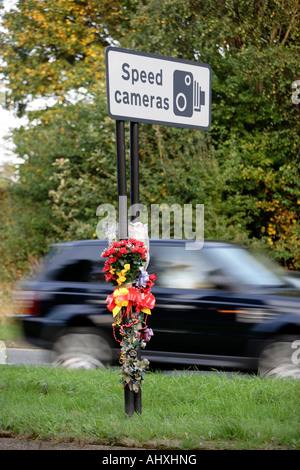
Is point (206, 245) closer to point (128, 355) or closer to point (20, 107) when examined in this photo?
point (128, 355)

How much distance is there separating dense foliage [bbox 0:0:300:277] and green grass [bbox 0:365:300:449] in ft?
23.1

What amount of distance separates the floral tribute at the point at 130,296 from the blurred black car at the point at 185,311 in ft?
6.53

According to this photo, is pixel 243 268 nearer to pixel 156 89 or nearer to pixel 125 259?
pixel 125 259

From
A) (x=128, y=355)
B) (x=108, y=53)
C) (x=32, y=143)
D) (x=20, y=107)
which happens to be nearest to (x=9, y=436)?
(x=128, y=355)

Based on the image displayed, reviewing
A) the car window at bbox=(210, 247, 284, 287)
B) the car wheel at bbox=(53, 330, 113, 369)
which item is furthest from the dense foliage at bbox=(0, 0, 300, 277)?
the car wheel at bbox=(53, 330, 113, 369)

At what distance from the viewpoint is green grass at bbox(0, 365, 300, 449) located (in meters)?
4.41

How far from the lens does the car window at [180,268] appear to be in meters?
6.95

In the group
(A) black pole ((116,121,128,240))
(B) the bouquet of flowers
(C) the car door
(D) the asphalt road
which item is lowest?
(D) the asphalt road

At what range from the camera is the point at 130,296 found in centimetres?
474

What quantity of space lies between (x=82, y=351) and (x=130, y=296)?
2.61 meters

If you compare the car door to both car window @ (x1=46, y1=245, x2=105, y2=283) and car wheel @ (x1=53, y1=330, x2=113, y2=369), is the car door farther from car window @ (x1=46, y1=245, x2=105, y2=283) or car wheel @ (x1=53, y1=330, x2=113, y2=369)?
car window @ (x1=46, y1=245, x2=105, y2=283)

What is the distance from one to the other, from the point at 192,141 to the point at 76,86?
168 inches
